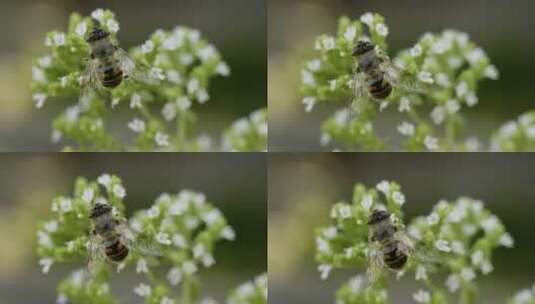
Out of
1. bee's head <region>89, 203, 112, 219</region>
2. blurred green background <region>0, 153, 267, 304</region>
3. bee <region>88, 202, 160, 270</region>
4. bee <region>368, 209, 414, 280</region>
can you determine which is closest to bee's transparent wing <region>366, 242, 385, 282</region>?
bee <region>368, 209, 414, 280</region>

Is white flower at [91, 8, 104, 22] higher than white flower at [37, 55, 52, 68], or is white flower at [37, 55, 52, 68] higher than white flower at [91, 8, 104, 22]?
white flower at [91, 8, 104, 22]

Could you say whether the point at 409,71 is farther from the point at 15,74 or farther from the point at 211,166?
the point at 15,74

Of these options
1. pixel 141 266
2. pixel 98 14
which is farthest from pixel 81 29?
pixel 141 266

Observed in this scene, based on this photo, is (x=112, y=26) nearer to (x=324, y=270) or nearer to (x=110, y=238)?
(x=110, y=238)

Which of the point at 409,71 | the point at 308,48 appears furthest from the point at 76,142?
the point at 409,71

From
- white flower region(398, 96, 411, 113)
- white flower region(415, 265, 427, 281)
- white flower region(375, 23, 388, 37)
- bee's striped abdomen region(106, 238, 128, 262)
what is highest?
white flower region(375, 23, 388, 37)

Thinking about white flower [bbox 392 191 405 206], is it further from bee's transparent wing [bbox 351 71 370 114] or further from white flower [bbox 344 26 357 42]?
white flower [bbox 344 26 357 42]

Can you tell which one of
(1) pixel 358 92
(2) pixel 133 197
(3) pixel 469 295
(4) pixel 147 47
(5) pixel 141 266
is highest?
(4) pixel 147 47
